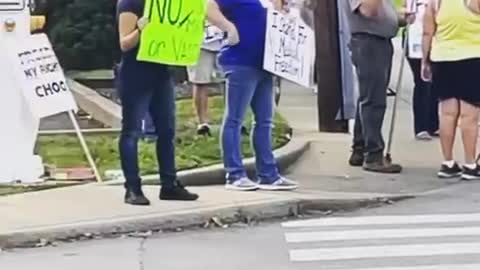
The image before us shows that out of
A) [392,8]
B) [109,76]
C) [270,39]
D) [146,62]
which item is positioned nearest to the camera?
[146,62]

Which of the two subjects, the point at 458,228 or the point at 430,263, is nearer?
the point at 430,263

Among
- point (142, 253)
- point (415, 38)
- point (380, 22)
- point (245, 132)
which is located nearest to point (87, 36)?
point (245, 132)

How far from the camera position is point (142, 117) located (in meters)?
8.96

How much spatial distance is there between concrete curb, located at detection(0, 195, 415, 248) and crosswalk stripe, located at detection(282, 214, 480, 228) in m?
0.21

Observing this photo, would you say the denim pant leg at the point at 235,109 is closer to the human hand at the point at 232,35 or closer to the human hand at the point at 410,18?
the human hand at the point at 232,35

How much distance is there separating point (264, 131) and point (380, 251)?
2.07 m

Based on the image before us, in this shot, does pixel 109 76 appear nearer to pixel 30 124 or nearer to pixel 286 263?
pixel 30 124

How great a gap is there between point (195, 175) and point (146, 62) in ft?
5.23

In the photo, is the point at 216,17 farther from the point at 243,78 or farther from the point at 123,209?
the point at 123,209

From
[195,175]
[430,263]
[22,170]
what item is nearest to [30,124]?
[22,170]

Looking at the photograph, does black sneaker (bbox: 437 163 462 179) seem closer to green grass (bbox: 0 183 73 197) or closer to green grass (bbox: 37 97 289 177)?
green grass (bbox: 37 97 289 177)

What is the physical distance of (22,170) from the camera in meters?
9.98

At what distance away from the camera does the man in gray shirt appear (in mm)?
10555

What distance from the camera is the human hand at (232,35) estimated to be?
930cm
